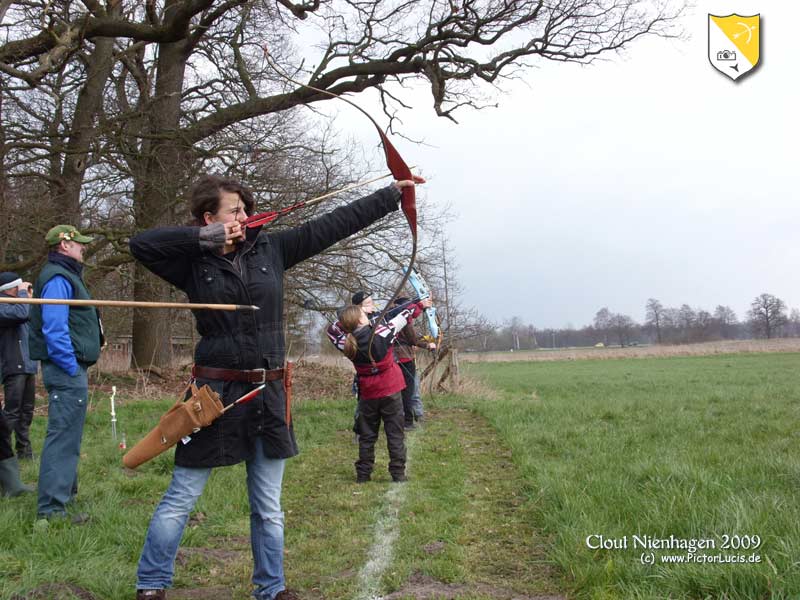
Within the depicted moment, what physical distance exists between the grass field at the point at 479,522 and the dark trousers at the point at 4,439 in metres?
0.35

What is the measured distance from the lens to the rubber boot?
4754mm

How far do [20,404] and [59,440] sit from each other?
7.98ft

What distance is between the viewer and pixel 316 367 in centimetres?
1920

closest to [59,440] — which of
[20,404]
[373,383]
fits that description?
[20,404]

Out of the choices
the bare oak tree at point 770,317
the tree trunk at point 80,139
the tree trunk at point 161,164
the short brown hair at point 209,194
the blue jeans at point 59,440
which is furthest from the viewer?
the bare oak tree at point 770,317

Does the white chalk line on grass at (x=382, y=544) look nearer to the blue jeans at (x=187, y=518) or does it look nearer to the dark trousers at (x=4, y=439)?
the blue jeans at (x=187, y=518)

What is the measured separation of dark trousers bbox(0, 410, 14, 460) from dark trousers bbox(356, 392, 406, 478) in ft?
9.08

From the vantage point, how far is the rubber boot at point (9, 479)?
15.6ft

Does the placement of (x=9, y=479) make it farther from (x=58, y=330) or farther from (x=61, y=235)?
(x=61, y=235)

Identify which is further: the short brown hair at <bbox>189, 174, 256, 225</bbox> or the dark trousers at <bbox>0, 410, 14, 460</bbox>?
the dark trousers at <bbox>0, 410, 14, 460</bbox>

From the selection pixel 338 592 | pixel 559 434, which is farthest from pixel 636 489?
pixel 559 434

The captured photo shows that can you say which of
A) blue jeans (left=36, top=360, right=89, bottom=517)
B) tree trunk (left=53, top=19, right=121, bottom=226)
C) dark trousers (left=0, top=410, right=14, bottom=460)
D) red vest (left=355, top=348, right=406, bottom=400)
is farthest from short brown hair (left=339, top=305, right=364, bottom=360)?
tree trunk (left=53, top=19, right=121, bottom=226)

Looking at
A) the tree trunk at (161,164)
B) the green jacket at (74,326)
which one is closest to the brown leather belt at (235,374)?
the green jacket at (74,326)

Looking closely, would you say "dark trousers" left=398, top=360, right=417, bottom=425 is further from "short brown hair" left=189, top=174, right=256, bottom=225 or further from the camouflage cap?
"short brown hair" left=189, top=174, right=256, bottom=225
